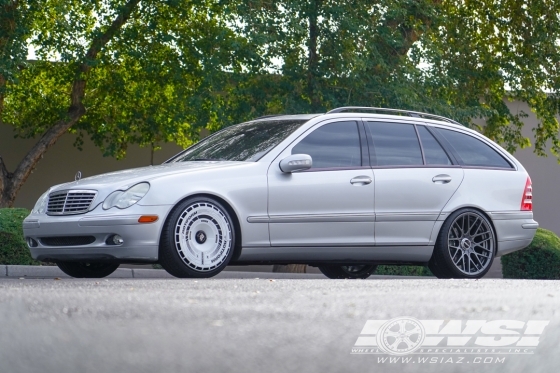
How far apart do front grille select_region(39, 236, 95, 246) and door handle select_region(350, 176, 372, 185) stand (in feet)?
8.22

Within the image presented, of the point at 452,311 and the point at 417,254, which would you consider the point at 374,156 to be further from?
the point at 452,311

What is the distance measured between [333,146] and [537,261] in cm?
537

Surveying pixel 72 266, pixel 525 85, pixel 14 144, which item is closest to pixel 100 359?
pixel 72 266

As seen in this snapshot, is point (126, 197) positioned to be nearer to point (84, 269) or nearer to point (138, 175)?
point (138, 175)

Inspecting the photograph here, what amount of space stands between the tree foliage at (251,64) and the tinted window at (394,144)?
486cm

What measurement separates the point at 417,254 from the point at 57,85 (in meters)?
13.4

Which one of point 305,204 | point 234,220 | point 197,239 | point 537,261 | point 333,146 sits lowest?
point 537,261

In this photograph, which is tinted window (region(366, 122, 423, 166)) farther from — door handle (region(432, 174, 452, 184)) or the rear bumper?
the rear bumper

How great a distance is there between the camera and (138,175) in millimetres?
8516

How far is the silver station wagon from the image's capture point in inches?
326

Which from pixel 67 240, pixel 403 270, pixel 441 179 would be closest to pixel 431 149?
pixel 441 179

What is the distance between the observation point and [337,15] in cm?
1522

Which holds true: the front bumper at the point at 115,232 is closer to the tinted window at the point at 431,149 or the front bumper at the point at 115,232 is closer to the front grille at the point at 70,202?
the front grille at the point at 70,202

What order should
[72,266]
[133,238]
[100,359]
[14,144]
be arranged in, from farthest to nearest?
[14,144], [72,266], [133,238], [100,359]
